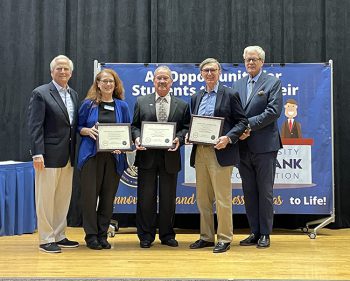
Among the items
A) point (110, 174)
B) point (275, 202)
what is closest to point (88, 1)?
point (110, 174)

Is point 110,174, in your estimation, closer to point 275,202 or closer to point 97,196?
point 97,196

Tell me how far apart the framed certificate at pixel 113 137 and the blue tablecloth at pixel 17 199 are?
54.1 inches

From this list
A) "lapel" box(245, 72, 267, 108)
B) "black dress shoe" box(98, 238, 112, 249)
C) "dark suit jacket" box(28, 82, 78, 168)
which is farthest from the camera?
"lapel" box(245, 72, 267, 108)

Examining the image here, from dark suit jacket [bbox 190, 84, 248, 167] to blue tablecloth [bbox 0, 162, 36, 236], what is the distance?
2081 millimetres

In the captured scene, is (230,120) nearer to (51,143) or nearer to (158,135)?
(158,135)

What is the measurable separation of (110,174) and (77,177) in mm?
1680

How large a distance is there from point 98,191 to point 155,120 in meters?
0.71

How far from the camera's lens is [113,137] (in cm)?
386

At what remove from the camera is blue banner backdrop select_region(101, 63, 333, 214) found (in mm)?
4934

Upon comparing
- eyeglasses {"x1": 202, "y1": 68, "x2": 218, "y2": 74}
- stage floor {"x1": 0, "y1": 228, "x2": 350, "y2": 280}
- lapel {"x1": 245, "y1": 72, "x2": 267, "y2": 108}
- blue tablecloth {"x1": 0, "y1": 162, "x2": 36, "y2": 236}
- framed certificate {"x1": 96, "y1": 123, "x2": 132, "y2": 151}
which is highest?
eyeglasses {"x1": 202, "y1": 68, "x2": 218, "y2": 74}

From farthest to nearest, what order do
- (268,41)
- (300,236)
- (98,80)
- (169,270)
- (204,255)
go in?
(268,41)
(300,236)
(98,80)
(204,255)
(169,270)

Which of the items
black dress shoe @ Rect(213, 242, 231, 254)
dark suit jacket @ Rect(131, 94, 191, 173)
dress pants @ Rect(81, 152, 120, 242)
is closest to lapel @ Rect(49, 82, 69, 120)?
dress pants @ Rect(81, 152, 120, 242)

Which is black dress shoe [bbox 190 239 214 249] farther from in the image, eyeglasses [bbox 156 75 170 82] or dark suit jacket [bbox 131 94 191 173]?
eyeglasses [bbox 156 75 170 82]

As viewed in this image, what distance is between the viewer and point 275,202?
16.3 feet
